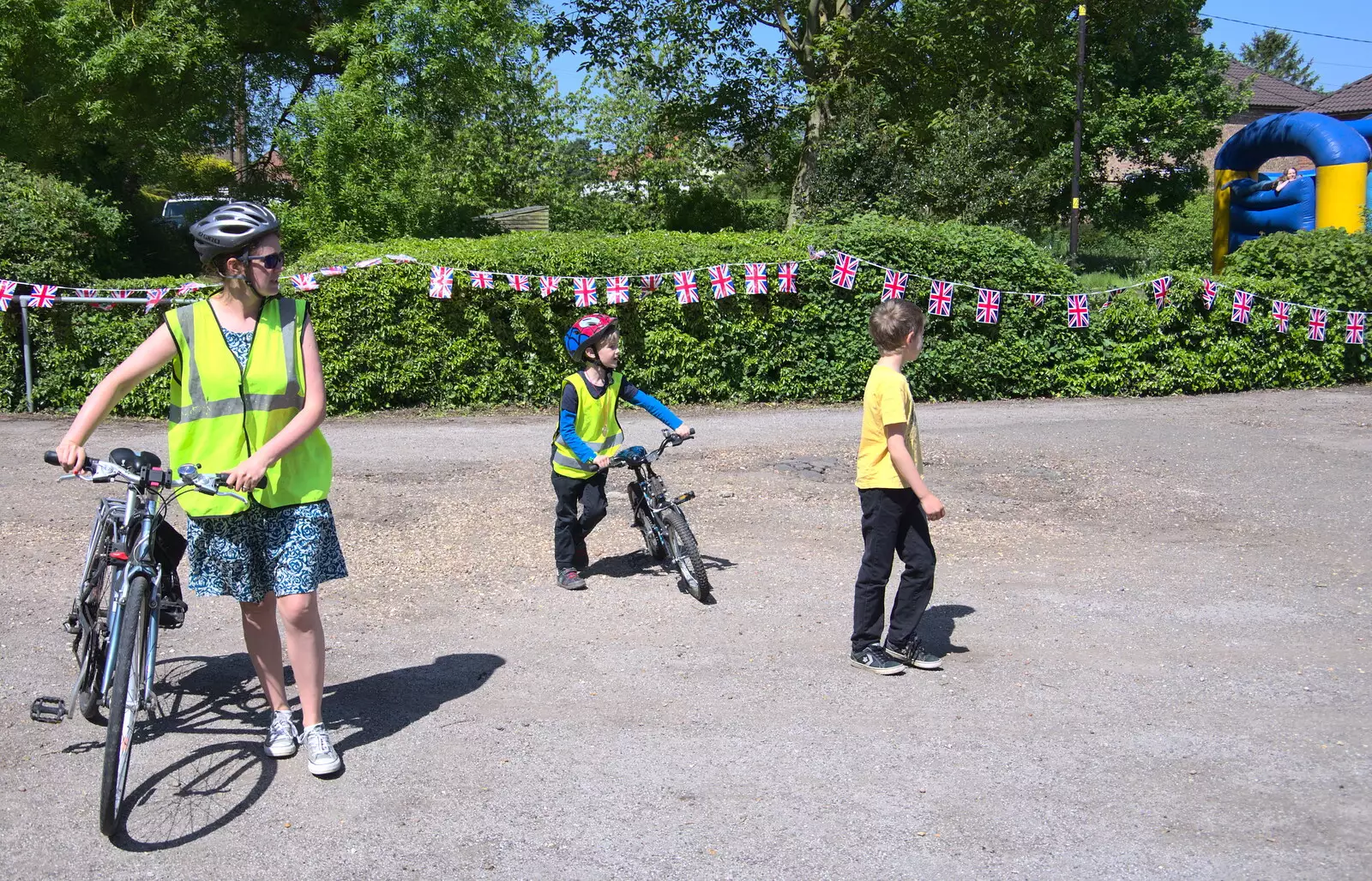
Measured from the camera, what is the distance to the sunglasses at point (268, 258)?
363 centimetres

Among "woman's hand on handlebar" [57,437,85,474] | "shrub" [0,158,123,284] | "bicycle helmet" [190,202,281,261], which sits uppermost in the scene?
"shrub" [0,158,123,284]

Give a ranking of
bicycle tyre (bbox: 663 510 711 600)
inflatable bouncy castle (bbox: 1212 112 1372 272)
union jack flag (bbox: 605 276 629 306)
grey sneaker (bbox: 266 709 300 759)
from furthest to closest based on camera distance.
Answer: inflatable bouncy castle (bbox: 1212 112 1372 272), union jack flag (bbox: 605 276 629 306), bicycle tyre (bbox: 663 510 711 600), grey sneaker (bbox: 266 709 300 759)

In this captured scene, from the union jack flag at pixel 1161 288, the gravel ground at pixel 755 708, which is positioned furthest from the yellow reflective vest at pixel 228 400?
the union jack flag at pixel 1161 288

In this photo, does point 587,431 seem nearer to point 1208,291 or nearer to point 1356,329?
point 1208,291

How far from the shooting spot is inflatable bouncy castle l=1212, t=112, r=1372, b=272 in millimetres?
18172

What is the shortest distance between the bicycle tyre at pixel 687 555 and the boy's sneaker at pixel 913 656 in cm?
119

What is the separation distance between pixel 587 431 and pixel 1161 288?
29.4ft

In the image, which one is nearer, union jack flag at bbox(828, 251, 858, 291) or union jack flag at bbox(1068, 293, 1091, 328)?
union jack flag at bbox(828, 251, 858, 291)

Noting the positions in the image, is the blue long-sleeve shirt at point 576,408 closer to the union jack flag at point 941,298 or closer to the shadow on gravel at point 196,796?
the shadow on gravel at point 196,796

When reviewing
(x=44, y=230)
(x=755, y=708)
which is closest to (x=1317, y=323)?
(x=755, y=708)

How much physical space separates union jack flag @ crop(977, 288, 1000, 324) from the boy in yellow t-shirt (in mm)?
7968

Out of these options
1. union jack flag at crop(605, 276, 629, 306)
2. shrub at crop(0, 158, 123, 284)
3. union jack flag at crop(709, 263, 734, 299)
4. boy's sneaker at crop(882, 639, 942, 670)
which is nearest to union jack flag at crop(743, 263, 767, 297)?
union jack flag at crop(709, 263, 734, 299)

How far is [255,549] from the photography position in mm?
3770

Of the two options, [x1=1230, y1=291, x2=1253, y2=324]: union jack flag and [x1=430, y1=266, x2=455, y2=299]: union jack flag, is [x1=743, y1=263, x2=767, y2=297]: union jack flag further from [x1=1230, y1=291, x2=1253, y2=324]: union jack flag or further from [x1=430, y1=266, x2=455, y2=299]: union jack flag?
[x1=1230, y1=291, x2=1253, y2=324]: union jack flag
